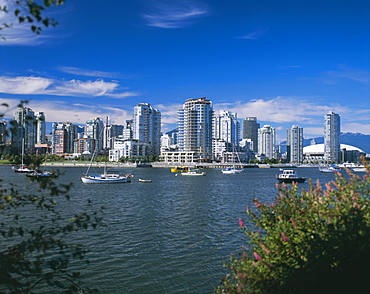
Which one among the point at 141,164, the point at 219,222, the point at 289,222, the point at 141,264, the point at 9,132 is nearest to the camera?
the point at 9,132

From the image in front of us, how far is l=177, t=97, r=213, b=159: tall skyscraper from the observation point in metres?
190

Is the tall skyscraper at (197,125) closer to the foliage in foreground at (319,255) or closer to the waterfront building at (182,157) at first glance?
the waterfront building at (182,157)

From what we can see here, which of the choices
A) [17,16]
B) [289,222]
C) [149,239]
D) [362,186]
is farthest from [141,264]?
[17,16]

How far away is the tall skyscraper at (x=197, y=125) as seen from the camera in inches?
7490

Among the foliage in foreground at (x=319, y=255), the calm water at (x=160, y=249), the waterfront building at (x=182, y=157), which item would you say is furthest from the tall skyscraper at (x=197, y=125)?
the foliage in foreground at (x=319, y=255)

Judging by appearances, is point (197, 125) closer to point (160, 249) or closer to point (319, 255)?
point (160, 249)

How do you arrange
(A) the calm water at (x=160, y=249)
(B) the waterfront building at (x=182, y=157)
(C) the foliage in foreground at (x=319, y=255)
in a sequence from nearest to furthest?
(C) the foliage in foreground at (x=319, y=255) < (A) the calm water at (x=160, y=249) < (B) the waterfront building at (x=182, y=157)

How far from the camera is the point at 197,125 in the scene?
19025cm

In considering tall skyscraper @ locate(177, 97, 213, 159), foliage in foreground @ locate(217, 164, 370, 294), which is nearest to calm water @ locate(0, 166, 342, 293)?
foliage in foreground @ locate(217, 164, 370, 294)

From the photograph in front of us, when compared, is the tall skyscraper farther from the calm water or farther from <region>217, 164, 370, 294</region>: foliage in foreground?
<region>217, 164, 370, 294</region>: foliage in foreground

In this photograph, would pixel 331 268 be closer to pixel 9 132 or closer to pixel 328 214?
pixel 328 214

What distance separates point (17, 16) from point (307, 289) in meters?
6.45

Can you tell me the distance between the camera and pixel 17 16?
4.27 metres

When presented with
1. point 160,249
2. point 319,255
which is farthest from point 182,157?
point 319,255
